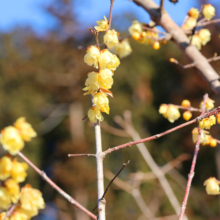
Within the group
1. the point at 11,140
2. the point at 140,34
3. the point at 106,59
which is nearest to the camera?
the point at 11,140

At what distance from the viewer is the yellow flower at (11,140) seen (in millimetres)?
477

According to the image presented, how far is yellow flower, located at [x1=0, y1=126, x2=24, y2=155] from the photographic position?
48 centimetres

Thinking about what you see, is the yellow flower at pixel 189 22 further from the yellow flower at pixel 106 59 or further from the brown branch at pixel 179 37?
the yellow flower at pixel 106 59

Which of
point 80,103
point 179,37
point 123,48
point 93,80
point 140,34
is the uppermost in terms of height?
point 80,103

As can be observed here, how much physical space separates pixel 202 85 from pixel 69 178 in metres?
4.43

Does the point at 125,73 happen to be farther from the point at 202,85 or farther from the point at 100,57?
the point at 100,57

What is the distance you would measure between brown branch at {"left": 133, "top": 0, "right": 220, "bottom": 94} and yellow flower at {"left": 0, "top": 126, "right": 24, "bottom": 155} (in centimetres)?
70

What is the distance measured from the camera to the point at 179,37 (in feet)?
3.49

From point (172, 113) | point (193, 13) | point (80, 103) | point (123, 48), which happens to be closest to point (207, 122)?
point (172, 113)

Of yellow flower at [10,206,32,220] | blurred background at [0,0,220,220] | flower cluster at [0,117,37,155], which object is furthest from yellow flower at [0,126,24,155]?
blurred background at [0,0,220,220]

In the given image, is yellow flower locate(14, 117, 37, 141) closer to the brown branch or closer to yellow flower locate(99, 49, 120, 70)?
yellow flower locate(99, 49, 120, 70)

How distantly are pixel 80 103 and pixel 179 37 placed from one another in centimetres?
869

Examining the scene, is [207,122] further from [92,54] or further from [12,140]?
[12,140]

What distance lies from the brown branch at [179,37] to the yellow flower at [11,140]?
2.29ft
